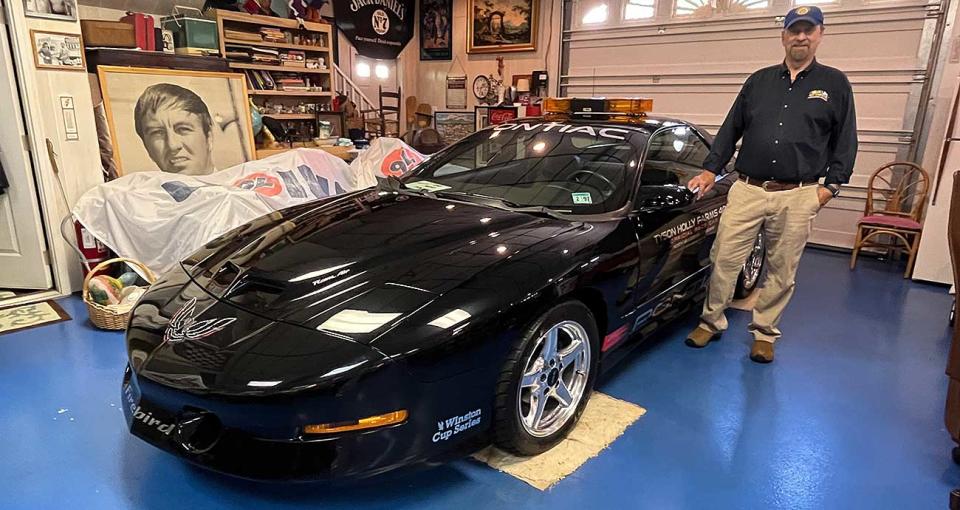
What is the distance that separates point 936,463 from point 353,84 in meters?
7.36

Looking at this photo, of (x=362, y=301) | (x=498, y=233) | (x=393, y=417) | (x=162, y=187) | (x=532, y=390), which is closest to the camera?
(x=393, y=417)

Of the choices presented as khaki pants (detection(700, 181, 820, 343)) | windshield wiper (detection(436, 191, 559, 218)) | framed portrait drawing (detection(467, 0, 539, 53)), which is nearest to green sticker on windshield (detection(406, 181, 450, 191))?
windshield wiper (detection(436, 191, 559, 218))

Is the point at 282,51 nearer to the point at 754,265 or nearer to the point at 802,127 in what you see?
the point at 754,265

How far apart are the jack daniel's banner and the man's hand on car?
6218 mm

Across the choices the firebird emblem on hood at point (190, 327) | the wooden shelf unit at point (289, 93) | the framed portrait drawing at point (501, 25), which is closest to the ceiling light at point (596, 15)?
the framed portrait drawing at point (501, 25)

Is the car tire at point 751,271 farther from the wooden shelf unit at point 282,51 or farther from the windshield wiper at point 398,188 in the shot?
the wooden shelf unit at point 282,51

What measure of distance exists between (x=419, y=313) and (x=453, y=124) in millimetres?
7120

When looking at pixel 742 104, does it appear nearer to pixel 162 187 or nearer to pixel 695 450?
pixel 695 450

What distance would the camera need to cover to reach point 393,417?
1.51m

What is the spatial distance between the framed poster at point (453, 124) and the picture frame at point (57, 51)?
5.06 meters

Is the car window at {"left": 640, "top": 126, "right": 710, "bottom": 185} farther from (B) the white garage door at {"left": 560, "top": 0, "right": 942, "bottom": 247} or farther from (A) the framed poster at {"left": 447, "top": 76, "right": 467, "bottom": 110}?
(A) the framed poster at {"left": 447, "top": 76, "right": 467, "bottom": 110}

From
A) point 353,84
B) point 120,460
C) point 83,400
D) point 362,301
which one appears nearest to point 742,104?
point 362,301

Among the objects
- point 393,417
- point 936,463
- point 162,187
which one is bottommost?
point 936,463

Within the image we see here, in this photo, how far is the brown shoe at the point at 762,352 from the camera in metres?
2.90
